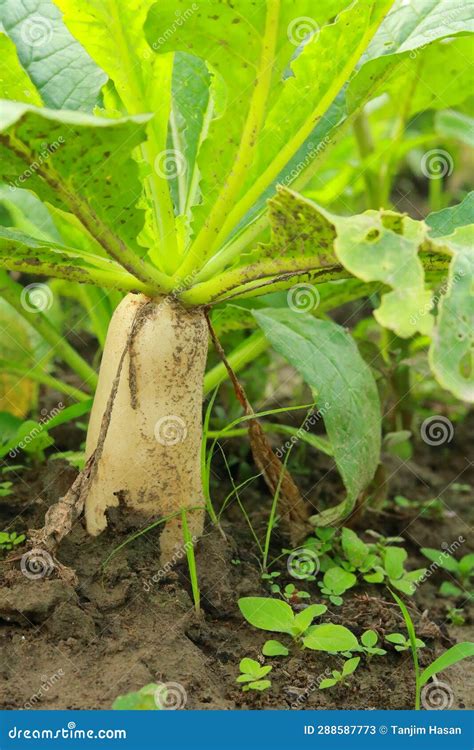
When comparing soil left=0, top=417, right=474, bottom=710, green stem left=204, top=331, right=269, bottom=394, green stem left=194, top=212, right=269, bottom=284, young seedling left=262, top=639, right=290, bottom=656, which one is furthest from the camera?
green stem left=204, top=331, right=269, bottom=394

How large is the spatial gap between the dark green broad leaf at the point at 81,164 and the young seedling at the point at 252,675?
0.58 m

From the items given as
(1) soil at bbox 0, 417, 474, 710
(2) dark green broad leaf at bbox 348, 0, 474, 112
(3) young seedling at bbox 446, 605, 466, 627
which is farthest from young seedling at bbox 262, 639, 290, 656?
(2) dark green broad leaf at bbox 348, 0, 474, 112

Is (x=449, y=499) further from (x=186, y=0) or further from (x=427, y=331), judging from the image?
(x=186, y=0)

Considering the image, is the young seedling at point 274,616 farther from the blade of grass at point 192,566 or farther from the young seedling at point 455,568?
the young seedling at point 455,568

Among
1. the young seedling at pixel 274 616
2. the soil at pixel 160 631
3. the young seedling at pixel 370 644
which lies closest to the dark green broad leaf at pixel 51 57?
the soil at pixel 160 631

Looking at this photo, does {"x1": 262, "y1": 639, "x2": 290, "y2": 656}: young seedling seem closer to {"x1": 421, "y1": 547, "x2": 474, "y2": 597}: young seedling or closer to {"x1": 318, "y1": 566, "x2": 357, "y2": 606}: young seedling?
{"x1": 318, "y1": 566, "x2": 357, "y2": 606}: young seedling

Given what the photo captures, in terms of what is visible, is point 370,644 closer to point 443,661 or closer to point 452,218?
point 443,661

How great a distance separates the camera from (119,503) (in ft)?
4.15

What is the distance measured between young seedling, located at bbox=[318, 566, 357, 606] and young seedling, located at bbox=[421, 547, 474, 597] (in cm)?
26

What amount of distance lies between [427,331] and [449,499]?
1.06 metres

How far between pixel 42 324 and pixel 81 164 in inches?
23.8

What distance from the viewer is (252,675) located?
1087 mm

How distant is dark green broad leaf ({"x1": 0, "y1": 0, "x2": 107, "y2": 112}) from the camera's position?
51.6 inches

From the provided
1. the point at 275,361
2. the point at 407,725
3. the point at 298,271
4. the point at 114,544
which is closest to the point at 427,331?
the point at 298,271
